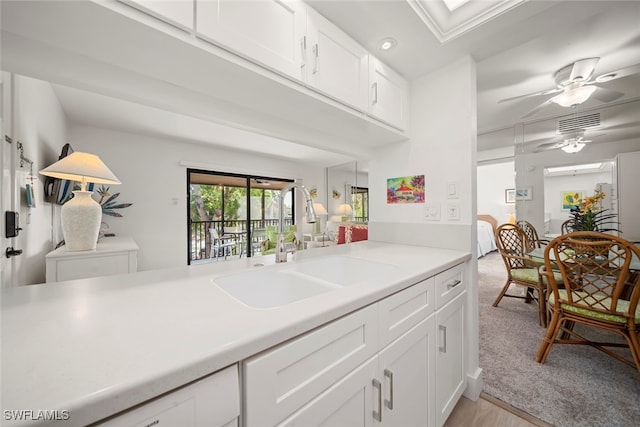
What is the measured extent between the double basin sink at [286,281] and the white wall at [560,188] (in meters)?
3.54

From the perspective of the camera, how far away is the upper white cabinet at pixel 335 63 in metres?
1.09

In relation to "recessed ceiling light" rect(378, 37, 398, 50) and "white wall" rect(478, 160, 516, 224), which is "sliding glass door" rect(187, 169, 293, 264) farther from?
"white wall" rect(478, 160, 516, 224)

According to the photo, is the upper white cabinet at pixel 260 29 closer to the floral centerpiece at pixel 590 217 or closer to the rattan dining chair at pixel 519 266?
the rattan dining chair at pixel 519 266

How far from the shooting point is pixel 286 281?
112 cm

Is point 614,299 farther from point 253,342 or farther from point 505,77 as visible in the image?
point 253,342

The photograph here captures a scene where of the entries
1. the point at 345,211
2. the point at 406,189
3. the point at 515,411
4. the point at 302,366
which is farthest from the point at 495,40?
the point at 345,211

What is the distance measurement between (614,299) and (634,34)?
1.77 meters

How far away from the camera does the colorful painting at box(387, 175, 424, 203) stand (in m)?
1.71

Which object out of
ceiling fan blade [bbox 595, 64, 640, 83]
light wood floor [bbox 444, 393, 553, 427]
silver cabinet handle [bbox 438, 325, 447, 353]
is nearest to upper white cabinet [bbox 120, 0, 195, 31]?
silver cabinet handle [bbox 438, 325, 447, 353]

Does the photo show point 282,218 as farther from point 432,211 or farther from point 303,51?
point 432,211

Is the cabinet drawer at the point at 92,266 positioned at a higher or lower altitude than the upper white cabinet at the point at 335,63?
lower

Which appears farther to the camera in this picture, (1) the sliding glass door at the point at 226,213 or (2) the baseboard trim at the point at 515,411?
(1) the sliding glass door at the point at 226,213

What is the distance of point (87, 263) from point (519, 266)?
426cm

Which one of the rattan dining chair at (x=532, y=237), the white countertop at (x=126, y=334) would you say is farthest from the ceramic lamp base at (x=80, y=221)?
the rattan dining chair at (x=532, y=237)
